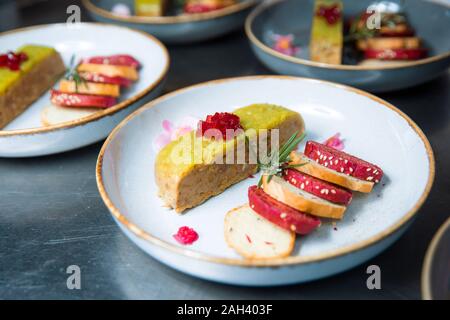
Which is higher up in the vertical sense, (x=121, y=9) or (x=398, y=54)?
(x=398, y=54)

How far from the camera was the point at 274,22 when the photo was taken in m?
3.24

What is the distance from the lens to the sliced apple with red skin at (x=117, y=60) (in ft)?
9.13

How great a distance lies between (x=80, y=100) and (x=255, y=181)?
974mm

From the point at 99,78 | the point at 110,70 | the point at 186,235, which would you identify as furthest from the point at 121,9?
the point at 186,235

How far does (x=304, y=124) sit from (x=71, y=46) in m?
1.66

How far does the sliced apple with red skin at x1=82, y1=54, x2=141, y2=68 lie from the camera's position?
2783 mm

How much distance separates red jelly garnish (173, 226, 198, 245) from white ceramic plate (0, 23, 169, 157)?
0.72 m

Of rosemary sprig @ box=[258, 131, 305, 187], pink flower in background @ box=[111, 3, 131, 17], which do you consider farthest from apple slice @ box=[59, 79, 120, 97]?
pink flower in background @ box=[111, 3, 131, 17]

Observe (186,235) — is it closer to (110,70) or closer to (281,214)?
(281,214)

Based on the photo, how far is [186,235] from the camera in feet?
5.70

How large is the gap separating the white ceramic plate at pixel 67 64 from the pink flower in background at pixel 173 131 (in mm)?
205
